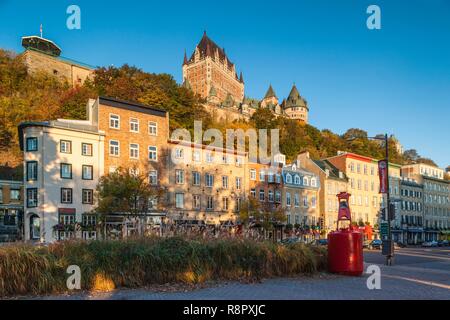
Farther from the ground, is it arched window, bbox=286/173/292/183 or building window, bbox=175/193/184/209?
arched window, bbox=286/173/292/183

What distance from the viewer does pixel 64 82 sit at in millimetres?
89938

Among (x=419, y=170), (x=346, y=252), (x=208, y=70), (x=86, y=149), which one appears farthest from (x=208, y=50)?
(x=346, y=252)

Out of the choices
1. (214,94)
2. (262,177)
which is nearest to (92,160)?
(262,177)

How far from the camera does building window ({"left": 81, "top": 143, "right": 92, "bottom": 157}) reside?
143 ft

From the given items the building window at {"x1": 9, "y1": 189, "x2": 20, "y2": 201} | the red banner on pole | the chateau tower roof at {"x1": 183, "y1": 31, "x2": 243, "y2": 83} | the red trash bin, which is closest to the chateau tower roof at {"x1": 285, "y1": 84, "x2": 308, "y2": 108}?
the chateau tower roof at {"x1": 183, "y1": 31, "x2": 243, "y2": 83}

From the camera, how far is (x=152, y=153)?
160 ft

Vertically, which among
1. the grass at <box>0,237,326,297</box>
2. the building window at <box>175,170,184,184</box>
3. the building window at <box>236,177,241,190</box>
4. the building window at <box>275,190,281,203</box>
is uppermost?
the building window at <box>175,170,184,184</box>

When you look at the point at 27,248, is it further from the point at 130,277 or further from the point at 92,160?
the point at 92,160

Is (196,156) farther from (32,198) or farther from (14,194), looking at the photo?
(14,194)

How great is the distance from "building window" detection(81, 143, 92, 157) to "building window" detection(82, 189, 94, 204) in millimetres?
3459

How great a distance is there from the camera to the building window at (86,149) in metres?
43.7

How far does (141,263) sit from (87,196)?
32630mm

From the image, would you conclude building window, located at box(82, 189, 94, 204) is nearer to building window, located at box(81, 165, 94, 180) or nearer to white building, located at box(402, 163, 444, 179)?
building window, located at box(81, 165, 94, 180)
